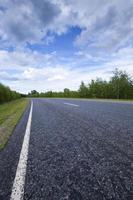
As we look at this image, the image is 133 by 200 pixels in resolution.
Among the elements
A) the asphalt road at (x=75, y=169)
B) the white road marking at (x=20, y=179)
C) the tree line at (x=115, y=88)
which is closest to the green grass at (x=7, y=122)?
the asphalt road at (x=75, y=169)

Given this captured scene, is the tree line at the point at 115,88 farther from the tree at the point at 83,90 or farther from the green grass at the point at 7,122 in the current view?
the green grass at the point at 7,122

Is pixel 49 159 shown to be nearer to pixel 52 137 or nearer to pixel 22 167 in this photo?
pixel 22 167

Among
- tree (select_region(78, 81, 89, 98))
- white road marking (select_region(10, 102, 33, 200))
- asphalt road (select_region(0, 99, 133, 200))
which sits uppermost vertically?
tree (select_region(78, 81, 89, 98))

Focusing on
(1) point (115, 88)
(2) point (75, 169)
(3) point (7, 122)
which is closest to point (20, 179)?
(2) point (75, 169)

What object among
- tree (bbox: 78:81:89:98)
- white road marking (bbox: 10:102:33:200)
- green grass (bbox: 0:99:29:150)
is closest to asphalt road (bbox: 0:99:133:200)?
white road marking (bbox: 10:102:33:200)

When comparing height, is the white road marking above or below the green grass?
above

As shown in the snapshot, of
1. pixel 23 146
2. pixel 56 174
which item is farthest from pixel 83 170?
pixel 23 146

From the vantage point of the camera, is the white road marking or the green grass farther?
the green grass

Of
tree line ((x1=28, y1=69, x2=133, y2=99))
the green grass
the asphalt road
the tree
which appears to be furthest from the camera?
the tree

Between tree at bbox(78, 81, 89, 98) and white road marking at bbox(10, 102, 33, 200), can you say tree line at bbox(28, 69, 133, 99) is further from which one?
white road marking at bbox(10, 102, 33, 200)

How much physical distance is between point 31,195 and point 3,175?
76 centimetres

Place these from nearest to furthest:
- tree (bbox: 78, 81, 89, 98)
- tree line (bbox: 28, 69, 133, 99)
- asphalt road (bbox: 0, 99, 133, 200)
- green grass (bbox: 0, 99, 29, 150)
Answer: asphalt road (bbox: 0, 99, 133, 200)
green grass (bbox: 0, 99, 29, 150)
tree line (bbox: 28, 69, 133, 99)
tree (bbox: 78, 81, 89, 98)

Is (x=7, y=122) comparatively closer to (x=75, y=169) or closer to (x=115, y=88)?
(x=75, y=169)

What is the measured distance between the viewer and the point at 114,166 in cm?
272
